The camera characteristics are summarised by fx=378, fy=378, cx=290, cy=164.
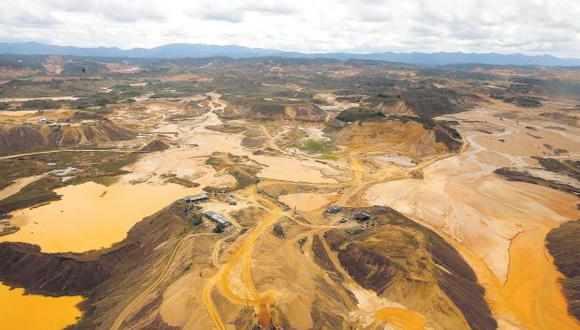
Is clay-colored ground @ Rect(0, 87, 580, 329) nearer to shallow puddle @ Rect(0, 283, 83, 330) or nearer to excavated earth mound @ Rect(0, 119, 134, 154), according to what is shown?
shallow puddle @ Rect(0, 283, 83, 330)

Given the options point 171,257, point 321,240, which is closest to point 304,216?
point 321,240

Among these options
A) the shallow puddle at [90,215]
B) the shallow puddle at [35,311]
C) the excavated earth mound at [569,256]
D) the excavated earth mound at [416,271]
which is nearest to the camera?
the excavated earth mound at [416,271]

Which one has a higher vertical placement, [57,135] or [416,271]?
[416,271]

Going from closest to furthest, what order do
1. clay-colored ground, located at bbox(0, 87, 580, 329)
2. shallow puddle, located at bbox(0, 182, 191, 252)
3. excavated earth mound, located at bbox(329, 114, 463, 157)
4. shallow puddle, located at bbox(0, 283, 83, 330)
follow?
clay-colored ground, located at bbox(0, 87, 580, 329)
shallow puddle, located at bbox(0, 283, 83, 330)
shallow puddle, located at bbox(0, 182, 191, 252)
excavated earth mound, located at bbox(329, 114, 463, 157)

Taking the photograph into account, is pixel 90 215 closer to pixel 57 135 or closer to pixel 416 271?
pixel 416 271

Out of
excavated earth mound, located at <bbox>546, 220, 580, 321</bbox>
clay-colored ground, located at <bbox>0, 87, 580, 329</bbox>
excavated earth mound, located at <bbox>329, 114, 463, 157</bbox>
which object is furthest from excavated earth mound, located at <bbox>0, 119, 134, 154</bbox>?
excavated earth mound, located at <bbox>546, 220, 580, 321</bbox>

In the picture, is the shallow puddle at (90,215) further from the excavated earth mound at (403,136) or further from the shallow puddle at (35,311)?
the excavated earth mound at (403,136)

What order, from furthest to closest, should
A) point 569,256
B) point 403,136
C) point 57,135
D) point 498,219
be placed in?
point 403,136
point 57,135
point 498,219
point 569,256

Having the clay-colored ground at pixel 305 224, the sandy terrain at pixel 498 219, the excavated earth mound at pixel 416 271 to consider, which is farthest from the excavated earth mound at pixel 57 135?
the excavated earth mound at pixel 416 271

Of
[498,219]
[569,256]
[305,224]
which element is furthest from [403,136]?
[569,256]

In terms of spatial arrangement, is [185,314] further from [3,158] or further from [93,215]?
[3,158]

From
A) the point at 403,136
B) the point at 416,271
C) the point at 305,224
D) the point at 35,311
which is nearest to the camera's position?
the point at 35,311

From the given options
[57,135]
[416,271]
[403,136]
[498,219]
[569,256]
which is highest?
[416,271]
